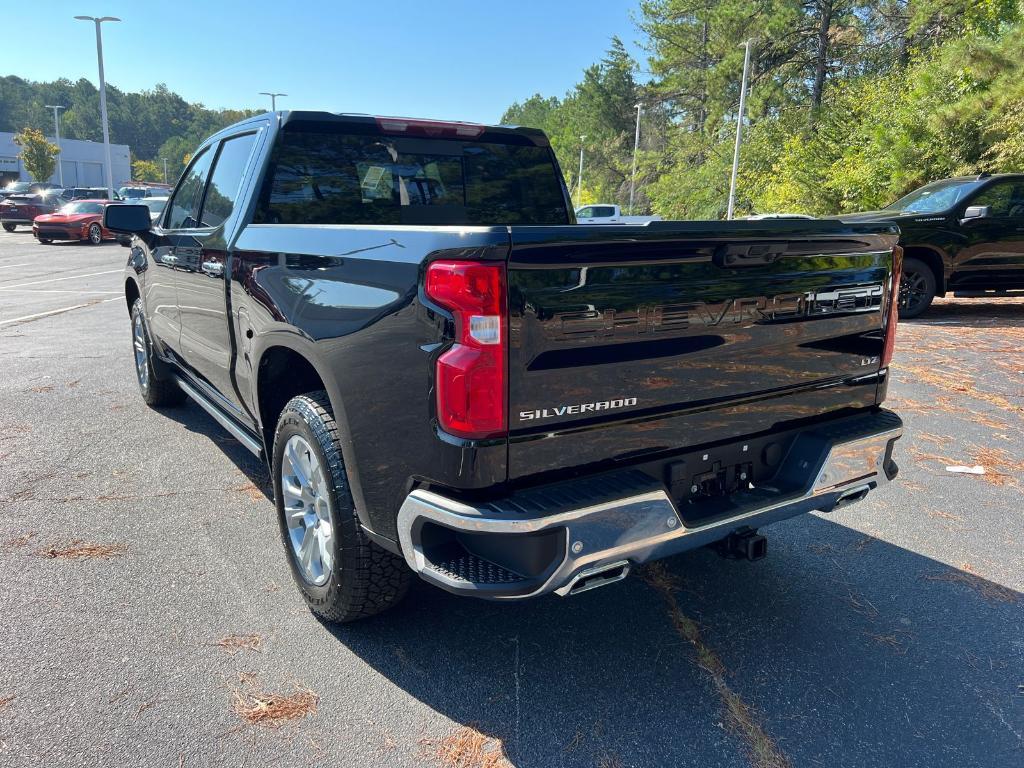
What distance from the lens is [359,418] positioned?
243 centimetres

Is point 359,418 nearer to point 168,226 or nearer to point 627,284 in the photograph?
point 627,284

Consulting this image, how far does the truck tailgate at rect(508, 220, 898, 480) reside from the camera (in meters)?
2.10

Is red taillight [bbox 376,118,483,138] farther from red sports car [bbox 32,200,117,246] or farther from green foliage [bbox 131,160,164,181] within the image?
green foliage [bbox 131,160,164,181]

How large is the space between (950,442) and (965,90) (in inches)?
553

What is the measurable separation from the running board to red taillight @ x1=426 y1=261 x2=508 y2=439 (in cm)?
171

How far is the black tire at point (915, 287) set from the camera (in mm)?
9750

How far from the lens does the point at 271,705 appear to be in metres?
2.45

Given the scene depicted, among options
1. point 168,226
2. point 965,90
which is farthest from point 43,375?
point 965,90

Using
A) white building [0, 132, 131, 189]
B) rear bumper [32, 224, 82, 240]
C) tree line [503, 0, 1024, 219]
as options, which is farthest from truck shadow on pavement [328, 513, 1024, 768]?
white building [0, 132, 131, 189]

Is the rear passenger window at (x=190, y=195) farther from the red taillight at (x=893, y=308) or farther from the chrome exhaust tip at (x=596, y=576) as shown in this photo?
the red taillight at (x=893, y=308)

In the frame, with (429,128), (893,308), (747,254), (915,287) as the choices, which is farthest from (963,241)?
(747,254)

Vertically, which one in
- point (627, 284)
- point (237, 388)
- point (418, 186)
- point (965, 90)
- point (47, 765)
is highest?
point (965, 90)

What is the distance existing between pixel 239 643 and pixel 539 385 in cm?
158

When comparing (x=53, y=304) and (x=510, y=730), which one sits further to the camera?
(x=53, y=304)
